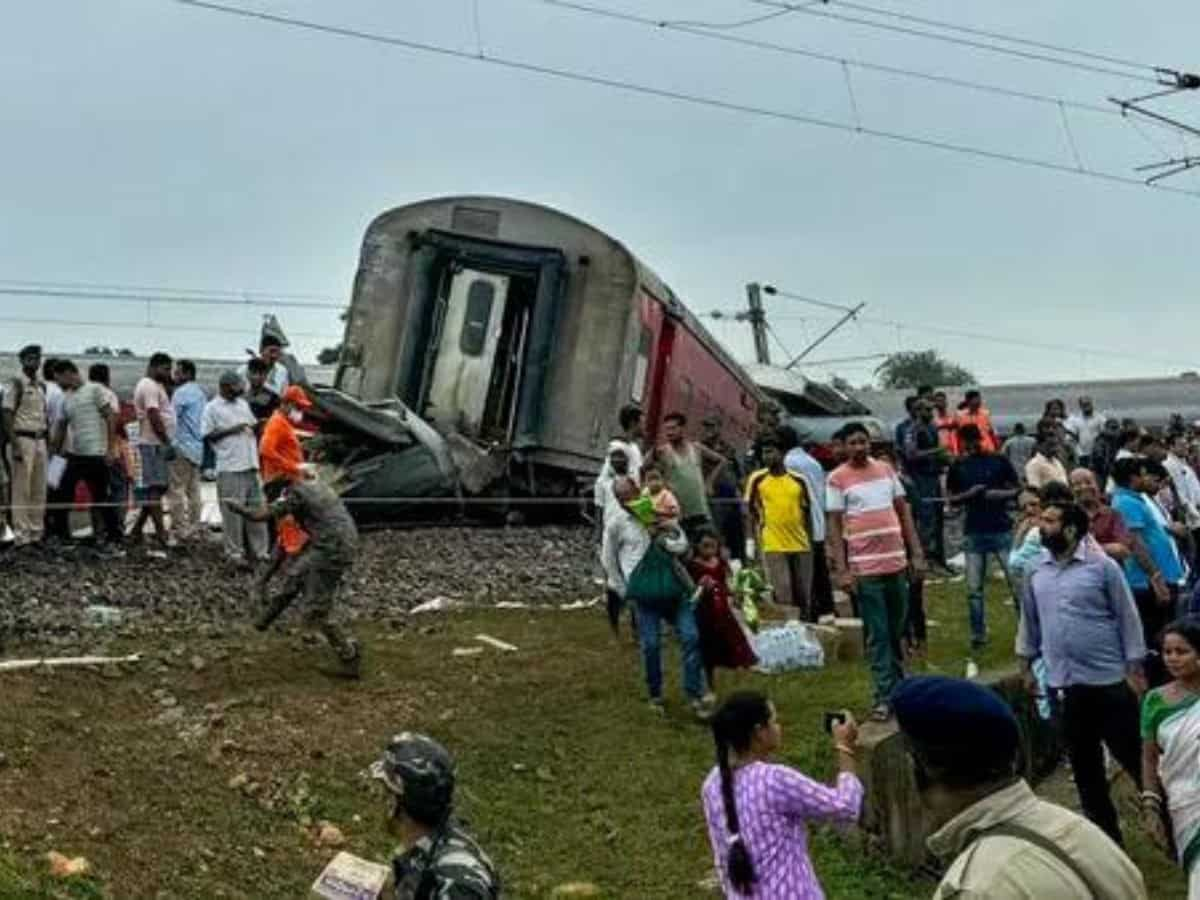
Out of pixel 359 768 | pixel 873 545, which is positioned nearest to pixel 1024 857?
pixel 359 768

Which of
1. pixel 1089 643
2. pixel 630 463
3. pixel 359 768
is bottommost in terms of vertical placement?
pixel 359 768

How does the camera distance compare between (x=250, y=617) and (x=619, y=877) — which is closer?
(x=619, y=877)

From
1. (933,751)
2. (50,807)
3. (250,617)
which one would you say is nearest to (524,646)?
(250,617)

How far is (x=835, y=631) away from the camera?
1173cm

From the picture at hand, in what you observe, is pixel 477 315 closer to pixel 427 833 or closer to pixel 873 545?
pixel 873 545

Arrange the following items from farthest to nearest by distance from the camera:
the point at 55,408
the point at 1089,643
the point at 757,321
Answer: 1. the point at 757,321
2. the point at 55,408
3. the point at 1089,643

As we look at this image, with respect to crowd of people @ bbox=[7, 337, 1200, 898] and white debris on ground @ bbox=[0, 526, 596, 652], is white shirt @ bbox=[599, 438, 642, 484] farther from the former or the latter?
white debris on ground @ bbox=[0, 526, 596, 652]

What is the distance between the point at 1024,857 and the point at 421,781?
1535 millimetres

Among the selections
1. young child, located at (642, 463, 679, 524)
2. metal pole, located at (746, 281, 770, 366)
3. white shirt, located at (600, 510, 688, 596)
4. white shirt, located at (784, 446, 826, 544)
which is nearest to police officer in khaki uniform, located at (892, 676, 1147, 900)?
white shirt, located at (600, 510, 688, 596)

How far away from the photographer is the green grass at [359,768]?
7324 mm

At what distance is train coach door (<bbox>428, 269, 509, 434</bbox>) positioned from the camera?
17.3m

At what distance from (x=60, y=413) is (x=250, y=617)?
3.18 m

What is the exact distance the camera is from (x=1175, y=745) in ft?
18.8

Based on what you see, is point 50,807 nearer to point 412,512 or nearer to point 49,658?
point 49,658
